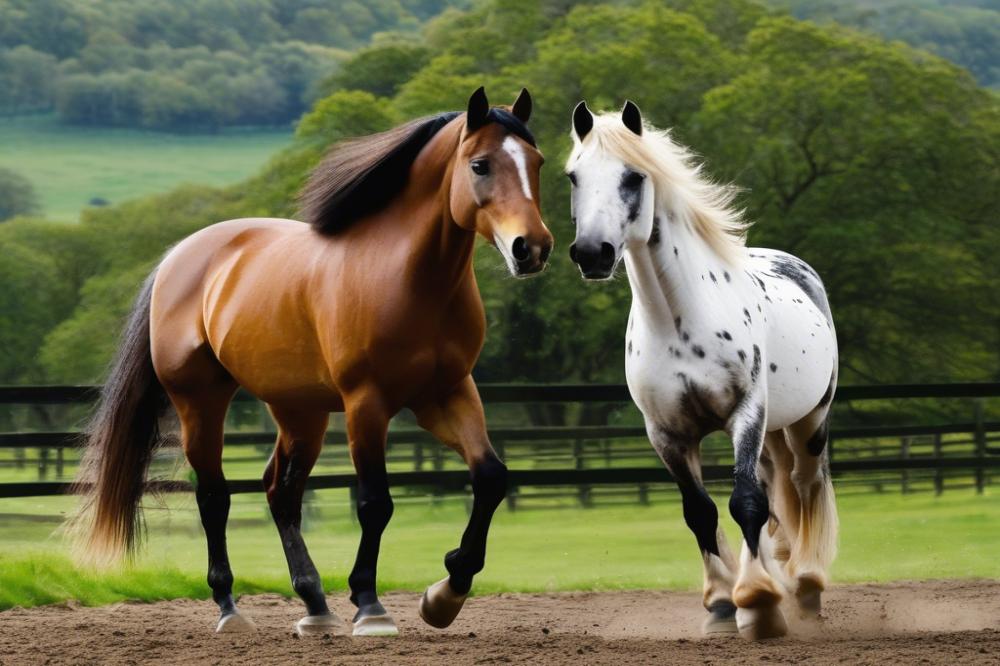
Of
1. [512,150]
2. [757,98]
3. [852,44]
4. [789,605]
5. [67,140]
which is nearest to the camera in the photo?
[512,150]

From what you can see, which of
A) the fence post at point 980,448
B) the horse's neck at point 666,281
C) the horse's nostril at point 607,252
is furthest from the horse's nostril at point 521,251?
the fence post at point 980,448

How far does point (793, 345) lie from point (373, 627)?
7.21ft

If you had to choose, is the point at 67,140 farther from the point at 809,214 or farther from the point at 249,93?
the point at 809,214

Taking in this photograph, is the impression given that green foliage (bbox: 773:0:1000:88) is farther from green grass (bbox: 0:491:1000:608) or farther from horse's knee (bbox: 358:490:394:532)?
horse's knee (bbox: 358:490:394:532)

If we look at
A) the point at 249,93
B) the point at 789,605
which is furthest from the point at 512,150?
the point at 249,93

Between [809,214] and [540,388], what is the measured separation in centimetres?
1228

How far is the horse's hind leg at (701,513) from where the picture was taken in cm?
531

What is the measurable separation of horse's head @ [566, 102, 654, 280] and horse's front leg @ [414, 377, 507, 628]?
2.42 ft

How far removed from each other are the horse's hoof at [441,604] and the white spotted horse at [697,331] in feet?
3.34

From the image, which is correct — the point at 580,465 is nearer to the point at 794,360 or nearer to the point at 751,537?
the point at 794,360

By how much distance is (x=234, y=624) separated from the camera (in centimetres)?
588

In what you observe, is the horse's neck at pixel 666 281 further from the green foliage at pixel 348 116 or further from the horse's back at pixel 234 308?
the green foliage at pixel 348 116

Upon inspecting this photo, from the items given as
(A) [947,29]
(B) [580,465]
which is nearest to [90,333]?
(B) [580,465]

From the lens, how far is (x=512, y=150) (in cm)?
479
